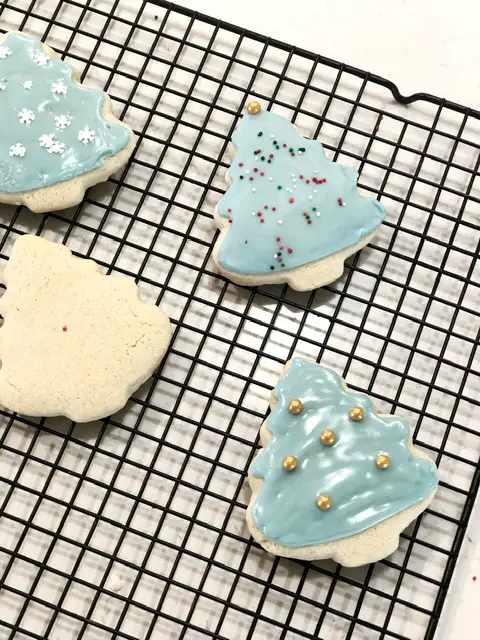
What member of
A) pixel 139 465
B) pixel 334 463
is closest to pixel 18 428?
pixel 139 465

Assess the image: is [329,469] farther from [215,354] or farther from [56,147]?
[56,147]

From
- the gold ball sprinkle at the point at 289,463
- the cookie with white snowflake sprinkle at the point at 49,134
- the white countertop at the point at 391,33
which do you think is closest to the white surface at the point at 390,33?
the white countertop at the point at 391,33

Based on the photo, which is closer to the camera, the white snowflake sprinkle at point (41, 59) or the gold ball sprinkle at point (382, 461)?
the gold ball sprinkle at point (382, 461)

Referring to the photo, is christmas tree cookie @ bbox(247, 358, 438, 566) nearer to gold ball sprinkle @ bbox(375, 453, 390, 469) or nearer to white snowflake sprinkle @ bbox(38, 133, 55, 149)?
gold ball sprinkle @ bbox(375, 453, 390, 469)

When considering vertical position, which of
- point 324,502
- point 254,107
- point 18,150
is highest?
point 254,107

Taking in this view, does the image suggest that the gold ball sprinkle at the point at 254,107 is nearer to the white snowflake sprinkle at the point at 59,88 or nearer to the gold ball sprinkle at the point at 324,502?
the white snowflake sprinkle at the point at 59,88

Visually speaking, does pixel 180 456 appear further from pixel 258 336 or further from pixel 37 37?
pixel 37 37

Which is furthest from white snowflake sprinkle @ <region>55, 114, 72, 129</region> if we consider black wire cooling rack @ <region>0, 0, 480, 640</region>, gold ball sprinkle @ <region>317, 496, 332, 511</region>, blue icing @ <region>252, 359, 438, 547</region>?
gold ball sprinkle @ <region>317, 496, 332, 511</region>

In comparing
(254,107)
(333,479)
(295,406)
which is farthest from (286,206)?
(333,479)
